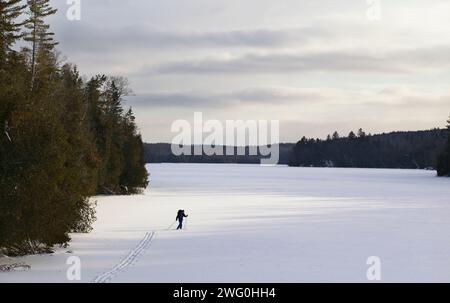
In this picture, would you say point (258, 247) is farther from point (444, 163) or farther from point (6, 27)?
point (444, 163)

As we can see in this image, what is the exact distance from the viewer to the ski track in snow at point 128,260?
47.2 feet

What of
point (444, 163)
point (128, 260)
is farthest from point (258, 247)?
point (444, 163)

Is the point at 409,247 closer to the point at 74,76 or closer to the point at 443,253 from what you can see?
the point at 443,253

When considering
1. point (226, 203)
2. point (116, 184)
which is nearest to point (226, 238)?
point (226, 203)

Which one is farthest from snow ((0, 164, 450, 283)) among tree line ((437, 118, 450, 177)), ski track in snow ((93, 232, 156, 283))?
tree line ((437, 118, 450, 177))

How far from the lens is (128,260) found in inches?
685

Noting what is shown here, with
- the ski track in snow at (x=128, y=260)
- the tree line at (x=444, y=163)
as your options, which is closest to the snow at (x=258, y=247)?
the ski track in snow at (x=128, y=260)

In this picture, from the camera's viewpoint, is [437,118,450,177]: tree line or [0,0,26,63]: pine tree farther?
[437,118,450,177]: tree line

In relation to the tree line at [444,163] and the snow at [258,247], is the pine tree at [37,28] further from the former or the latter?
the tree line at [444,163]

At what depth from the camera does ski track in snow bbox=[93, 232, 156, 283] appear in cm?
1438

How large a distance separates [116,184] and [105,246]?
39.1 metres

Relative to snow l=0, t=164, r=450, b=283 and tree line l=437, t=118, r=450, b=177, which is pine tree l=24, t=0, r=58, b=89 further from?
tree line l=437, t=118, r=450, b=177

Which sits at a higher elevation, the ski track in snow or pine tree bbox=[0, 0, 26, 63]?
pine tree bbox=[0, 0, 26, 63]

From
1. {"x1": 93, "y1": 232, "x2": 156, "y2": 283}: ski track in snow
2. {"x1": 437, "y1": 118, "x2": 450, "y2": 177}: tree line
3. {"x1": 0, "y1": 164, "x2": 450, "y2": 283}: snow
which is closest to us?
{"x1": 93, "y1": 232, "x2": 156, "y2": 283}: ski track in snow
